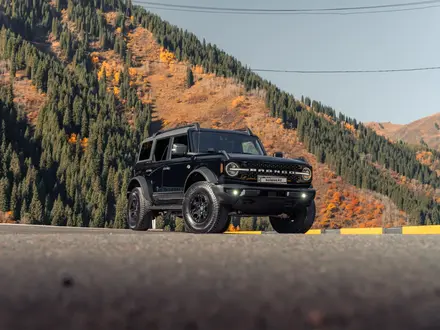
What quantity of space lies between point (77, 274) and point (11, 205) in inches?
2847

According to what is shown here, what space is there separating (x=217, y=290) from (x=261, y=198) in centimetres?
694

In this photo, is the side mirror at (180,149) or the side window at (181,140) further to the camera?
the side window at (181,140)

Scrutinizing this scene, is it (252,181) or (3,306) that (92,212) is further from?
(3,306)

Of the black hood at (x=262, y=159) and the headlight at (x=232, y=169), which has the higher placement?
the black hood at (x=262, y=159)

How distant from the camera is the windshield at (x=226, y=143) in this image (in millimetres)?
11191

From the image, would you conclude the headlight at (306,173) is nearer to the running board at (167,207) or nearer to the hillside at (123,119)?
the running board at (167,207)

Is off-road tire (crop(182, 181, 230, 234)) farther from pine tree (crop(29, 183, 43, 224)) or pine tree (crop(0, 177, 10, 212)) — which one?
pine tree (crop(0, 177, 10, 212))

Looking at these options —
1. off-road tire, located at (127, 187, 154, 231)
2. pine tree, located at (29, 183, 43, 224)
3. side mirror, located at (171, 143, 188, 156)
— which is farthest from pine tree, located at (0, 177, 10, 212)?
side mirror, located at (171, 143, 188, 156)

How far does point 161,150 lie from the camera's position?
12.1 m

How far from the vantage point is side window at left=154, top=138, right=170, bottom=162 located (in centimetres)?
1188

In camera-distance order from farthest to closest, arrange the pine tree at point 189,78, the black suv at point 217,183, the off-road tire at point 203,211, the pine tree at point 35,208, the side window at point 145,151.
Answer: the pine tree at point 189,78 → the pine tree at point 35,208 → the side window at point 145,151 → the black suv at point 217,183 → the off-road tire at point 203,211

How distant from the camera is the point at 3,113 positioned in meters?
78.3

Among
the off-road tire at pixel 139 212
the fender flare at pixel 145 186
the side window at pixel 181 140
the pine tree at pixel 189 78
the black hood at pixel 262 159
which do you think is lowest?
the off-road tire at pixel 139 212

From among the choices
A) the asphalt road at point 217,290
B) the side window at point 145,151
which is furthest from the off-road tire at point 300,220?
the asphalt road at point 217,290
